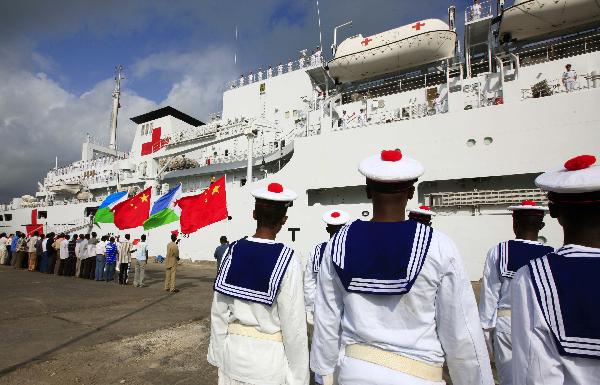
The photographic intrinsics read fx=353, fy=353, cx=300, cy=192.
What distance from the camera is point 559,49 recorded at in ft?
43.6

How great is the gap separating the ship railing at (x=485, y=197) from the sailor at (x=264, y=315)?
10185mm

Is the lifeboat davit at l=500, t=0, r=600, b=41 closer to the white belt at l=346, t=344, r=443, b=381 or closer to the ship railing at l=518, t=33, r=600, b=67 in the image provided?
the ship railing at l=518, t=33, r=600, b=67

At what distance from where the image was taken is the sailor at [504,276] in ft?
9.41

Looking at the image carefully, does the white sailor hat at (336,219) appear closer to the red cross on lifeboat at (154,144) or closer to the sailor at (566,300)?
the sailor at (566,300)

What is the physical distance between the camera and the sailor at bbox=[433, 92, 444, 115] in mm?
12570

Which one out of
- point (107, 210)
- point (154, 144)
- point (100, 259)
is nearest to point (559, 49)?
point (107, 210)

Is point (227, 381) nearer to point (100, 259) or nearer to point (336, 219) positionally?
point (336, 219)

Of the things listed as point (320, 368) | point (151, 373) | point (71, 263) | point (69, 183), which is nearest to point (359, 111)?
point (71, 263)

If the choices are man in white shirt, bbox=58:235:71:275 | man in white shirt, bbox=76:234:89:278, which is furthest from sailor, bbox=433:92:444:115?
man in white shirt, bbox=58:235:71:275

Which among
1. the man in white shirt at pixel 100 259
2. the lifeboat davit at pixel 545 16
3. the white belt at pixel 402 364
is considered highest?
the lifeboat davit at pixel 545 16

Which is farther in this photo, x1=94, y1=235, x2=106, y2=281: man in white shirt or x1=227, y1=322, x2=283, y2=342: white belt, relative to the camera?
x1=94, y1=235, x2=106, y2=281: man in white shirt

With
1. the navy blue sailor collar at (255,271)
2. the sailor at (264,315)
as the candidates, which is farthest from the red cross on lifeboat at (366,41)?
the navy blue sailor collar at (255,271)

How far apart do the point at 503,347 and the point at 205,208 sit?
314 inches

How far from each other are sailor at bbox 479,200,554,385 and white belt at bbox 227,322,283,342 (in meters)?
1.77
